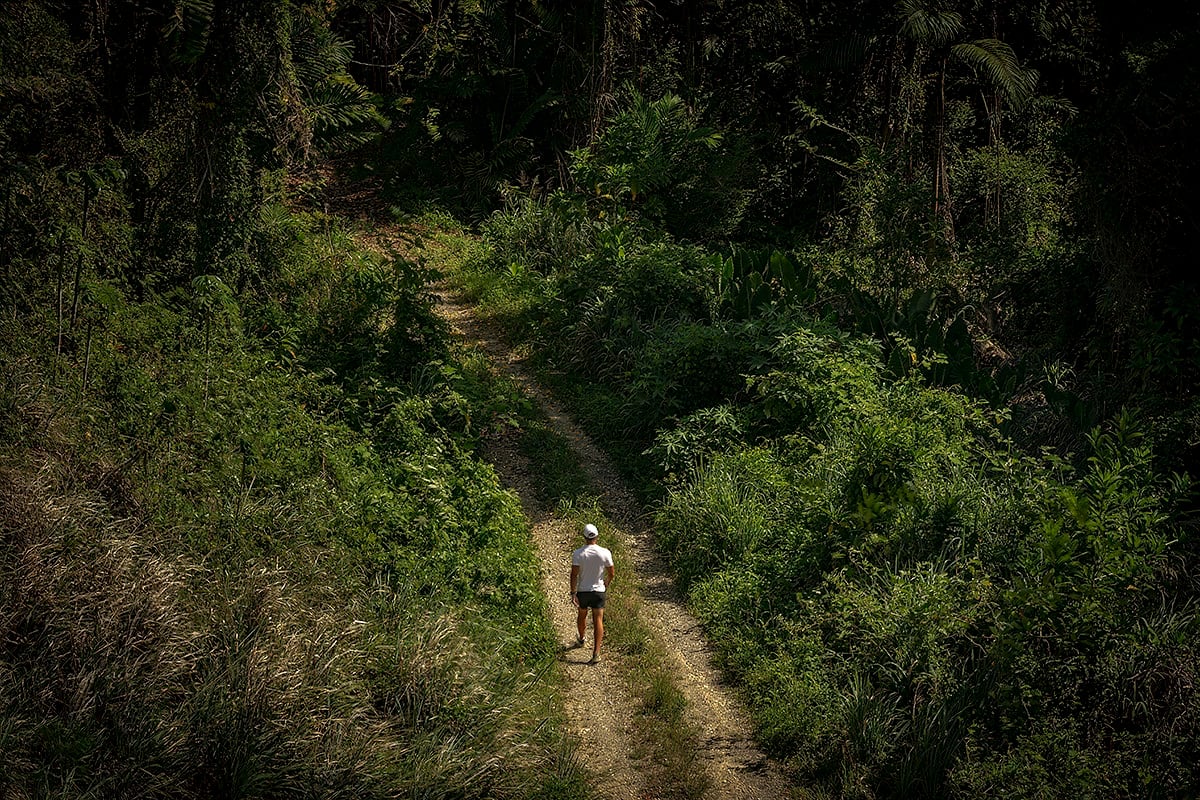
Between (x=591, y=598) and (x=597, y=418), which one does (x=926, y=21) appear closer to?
(x=597, y=418)

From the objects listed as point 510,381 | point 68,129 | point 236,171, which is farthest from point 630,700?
point 68,129

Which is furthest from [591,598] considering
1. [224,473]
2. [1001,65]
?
[1001,65]

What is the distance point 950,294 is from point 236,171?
9697mm

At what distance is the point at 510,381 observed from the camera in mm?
12508

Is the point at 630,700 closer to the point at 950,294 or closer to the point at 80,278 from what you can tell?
the point at 80,278

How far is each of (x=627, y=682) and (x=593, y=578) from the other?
889 mm

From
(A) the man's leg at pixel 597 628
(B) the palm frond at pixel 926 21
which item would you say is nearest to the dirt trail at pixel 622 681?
(A) the man's leg at pixel 597 628

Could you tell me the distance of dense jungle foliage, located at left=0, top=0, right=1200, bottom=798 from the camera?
6430 mm

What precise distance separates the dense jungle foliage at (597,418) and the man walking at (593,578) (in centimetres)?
46

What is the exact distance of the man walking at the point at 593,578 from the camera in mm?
8031

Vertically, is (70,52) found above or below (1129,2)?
below

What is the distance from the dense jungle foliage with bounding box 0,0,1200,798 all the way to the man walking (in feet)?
1.52

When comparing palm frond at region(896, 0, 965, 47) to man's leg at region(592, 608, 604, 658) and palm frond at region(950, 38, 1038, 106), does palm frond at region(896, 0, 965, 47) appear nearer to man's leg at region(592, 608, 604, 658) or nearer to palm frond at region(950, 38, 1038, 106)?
palm frond at region(950, 38, 1038, 106)

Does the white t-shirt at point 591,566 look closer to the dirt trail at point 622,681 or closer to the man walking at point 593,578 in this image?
the man walking at point 593,578
